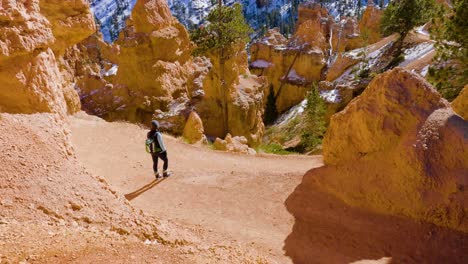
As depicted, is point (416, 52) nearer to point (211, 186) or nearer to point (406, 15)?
point (406, 15)

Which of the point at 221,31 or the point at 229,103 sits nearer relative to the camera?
the point at 221,31

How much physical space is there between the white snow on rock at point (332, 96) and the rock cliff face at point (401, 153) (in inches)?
998

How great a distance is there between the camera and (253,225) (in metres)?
7.42

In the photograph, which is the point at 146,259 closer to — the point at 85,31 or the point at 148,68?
the point at 85,31

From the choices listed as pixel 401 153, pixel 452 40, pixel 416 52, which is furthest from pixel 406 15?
pixel 401 153

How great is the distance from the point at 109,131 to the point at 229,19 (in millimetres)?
11215

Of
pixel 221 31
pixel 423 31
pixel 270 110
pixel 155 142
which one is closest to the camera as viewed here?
pixel 155 142

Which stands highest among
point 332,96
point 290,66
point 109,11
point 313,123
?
point 109,11

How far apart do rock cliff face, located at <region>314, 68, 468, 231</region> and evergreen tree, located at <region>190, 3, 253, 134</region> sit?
1372cm

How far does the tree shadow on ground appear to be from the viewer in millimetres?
6297

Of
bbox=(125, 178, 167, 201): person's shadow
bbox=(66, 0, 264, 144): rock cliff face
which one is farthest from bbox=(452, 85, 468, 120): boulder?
bbox=(66, 0, 264, 144): rock cliff face

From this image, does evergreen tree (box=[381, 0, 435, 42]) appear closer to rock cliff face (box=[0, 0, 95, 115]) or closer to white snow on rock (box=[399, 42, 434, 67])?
white snow on rock (box=[399, 42, 434, 67])

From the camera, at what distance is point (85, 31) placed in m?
14.1

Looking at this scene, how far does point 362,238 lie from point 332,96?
2869cm
